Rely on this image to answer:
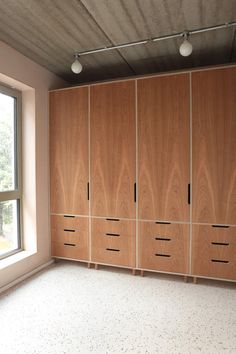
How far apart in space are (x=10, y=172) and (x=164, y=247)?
207 cm

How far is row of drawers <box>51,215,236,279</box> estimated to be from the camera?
8.86ft

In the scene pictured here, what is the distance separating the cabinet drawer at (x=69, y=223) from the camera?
3238 millimetres

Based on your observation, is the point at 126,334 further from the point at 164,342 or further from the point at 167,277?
the point at 167,277

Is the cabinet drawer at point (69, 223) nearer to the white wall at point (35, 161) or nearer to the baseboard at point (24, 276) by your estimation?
the white wall at point (35, 161)

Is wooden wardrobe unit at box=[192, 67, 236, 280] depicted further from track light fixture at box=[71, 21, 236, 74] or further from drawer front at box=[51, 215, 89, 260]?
drawer front at box=[51, 215, 89, 260]

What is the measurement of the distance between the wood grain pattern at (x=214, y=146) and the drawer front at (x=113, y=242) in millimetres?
817

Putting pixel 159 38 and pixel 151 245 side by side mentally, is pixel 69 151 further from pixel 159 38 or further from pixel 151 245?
pixel 159 38

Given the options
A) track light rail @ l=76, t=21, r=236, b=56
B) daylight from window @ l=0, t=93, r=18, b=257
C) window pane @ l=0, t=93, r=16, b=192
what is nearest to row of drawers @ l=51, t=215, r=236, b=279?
daylight from window @ l=0, t=93, r=18, b=257

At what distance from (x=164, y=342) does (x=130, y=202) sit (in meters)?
1.49

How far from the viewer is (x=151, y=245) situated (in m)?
2.95

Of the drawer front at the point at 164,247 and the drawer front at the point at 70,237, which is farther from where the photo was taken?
the drawer front at the point at 70,237

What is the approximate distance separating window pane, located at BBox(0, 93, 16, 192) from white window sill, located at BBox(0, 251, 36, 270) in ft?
2.64

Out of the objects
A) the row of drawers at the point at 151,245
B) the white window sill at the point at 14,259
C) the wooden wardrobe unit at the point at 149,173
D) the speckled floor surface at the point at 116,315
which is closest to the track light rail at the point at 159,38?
the wooden wardrobe unit at the point at 149,173

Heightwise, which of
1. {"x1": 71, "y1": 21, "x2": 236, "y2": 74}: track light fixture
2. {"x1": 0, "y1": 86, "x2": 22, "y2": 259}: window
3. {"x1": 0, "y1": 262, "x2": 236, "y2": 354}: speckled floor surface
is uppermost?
{"x1": 71, "y1": 21, "x2": 236, "y2": 74}: track light fixture
